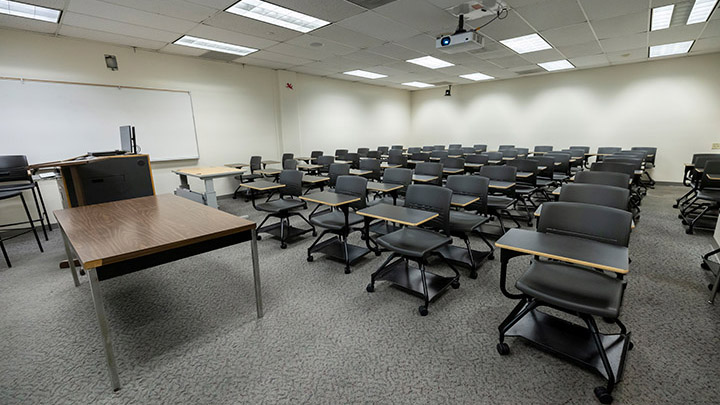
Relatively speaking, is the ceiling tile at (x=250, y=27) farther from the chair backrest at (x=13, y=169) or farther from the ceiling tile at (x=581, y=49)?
the ceiling tile at (x=581, y=49)

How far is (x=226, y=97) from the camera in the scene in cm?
684

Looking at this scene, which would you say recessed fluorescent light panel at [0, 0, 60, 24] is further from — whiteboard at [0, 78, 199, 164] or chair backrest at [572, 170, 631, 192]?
chair backrest at [572, 170, 631, 192]

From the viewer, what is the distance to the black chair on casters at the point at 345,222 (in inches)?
128

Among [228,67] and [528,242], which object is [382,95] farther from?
[528,242]

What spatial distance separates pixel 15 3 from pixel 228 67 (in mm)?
3471

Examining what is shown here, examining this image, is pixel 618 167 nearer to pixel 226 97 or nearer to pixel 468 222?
pixel 468 222

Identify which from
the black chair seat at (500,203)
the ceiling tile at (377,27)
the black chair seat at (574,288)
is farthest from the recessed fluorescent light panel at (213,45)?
the black chair seat at (574,288)

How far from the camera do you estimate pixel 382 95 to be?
10.9m

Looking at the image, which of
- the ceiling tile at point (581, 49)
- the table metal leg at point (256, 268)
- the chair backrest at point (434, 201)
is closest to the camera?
the table metal leg at point (256, 268)

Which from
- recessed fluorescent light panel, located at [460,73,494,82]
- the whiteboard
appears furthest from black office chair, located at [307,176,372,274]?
recessed fluorescent light panel, located at [460,73,494,82]

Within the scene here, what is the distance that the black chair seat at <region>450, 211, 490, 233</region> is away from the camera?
2.97 m

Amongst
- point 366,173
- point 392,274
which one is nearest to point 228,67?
point 366,173

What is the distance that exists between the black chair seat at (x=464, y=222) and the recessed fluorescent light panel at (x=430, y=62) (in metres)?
4.70

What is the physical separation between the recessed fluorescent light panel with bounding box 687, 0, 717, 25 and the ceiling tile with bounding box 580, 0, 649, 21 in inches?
23.2
